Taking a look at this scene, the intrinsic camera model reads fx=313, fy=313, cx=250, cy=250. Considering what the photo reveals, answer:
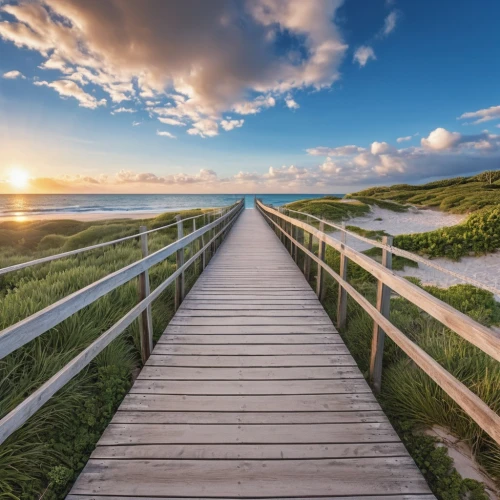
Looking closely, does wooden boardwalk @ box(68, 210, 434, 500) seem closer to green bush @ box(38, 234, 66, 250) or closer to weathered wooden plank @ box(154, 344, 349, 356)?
weathered wooden plank @ box(154, 344, 349, 356)

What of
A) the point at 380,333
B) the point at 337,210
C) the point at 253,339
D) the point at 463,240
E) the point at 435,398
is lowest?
the point at 253,339

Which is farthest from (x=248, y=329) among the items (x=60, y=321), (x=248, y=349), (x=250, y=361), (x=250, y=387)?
(x=60, y=321)

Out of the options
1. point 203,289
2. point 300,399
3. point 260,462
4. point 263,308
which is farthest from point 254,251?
point 260,462

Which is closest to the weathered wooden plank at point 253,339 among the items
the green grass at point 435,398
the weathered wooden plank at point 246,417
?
the green grass at point 435,398

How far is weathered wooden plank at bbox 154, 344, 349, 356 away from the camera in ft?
10.8

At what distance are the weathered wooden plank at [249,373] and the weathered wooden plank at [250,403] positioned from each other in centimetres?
27

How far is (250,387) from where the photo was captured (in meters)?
2.72

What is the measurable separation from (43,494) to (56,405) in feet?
1.75

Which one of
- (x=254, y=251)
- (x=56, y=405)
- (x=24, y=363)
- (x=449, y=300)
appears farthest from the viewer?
(x=254, y=251)

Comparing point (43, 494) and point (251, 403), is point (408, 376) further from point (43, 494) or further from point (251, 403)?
point (43, 494)

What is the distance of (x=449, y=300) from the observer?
5.26 m

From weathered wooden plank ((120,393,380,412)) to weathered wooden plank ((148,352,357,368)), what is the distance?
486 millimetres

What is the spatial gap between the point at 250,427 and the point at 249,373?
690mm

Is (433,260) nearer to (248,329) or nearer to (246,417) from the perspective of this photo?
(248,329)
